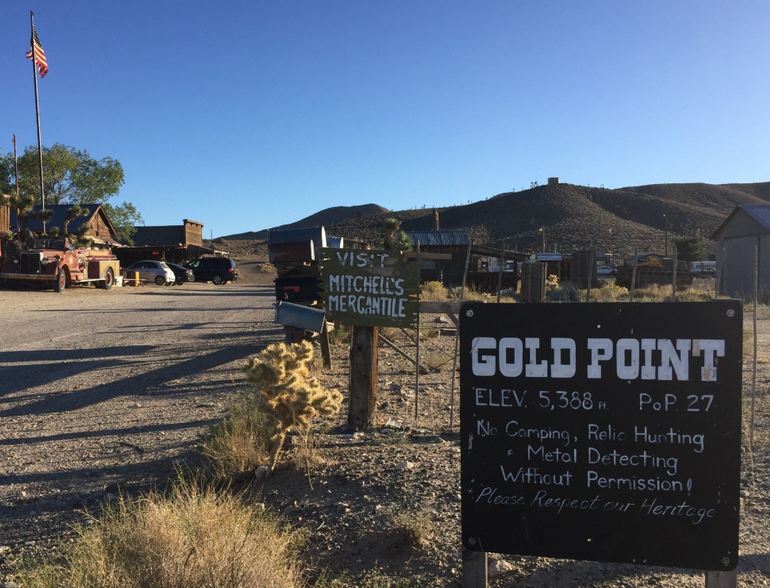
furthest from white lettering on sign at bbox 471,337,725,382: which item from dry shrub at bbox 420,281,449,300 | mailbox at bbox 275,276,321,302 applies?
dry shrub at bbox 420,281,449,300

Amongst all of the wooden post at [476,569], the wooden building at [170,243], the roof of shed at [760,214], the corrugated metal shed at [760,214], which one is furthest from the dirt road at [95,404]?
the wooden building at [170,243]

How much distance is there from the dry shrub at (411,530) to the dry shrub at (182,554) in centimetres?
58

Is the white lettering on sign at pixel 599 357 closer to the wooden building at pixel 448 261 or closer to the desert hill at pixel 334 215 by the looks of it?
the wooden building at pixel 448 261

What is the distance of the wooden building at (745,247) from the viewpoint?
99.4 ft

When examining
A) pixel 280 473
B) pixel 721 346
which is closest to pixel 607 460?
pixel 721 346

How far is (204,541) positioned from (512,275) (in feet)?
100.0

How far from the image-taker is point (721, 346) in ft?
9.12

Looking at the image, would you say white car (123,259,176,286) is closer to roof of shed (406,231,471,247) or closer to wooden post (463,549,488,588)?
roof of shed (406,231,471,247)

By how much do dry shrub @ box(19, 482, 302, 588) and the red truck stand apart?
2833cm

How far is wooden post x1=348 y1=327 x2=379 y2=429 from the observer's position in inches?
239

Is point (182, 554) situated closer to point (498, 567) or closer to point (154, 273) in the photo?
point (498, 567)

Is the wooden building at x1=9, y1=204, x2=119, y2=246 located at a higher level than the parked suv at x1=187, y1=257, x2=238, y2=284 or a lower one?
higher

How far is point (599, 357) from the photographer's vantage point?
2.89 m

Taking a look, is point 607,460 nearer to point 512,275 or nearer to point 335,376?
point 335,376
